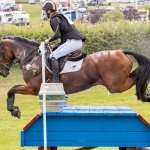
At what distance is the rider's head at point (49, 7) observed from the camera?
7983 millimetres

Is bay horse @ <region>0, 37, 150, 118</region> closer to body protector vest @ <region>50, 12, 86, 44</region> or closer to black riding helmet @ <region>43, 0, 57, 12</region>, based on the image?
body protector vest @ <region>50, 12, 86, 44</region>

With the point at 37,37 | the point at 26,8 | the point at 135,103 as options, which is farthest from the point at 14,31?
the point at 26,8

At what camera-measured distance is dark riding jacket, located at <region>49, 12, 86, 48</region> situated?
7.93 meters

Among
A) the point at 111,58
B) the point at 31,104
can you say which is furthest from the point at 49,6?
the point at 31,104

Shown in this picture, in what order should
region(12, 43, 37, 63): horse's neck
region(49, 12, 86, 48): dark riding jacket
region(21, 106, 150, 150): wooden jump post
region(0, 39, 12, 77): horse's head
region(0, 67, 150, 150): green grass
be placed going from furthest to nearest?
region(0, 67, 150, 150): green grass
region(0, 39, 12, 77): horse's head
region(12, 43, 37, 63): horse's neck
region(49, 12, 86, 48): dark riding jacket
region(21, 106, 150, 150): wooden jump post

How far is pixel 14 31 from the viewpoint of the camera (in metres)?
18.7

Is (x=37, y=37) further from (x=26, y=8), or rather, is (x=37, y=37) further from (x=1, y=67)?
(x=26, y=8)

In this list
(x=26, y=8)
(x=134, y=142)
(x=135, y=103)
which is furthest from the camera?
(x=26, y=8)

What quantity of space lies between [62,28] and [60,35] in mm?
135

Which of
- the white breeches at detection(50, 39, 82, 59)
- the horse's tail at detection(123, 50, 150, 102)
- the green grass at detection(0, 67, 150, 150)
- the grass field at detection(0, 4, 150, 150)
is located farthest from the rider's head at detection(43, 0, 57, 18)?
the green grass at detection(0, 67, 150, 150)

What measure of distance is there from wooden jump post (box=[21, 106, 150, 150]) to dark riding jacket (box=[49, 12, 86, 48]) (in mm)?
1687

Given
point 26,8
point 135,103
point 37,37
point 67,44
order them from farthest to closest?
1. point 26,8
2. point 37,37
3. point 135,103
4. point 67,44

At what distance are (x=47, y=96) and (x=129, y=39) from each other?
496 inches

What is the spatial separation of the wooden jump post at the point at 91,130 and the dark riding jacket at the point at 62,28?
169 cm
